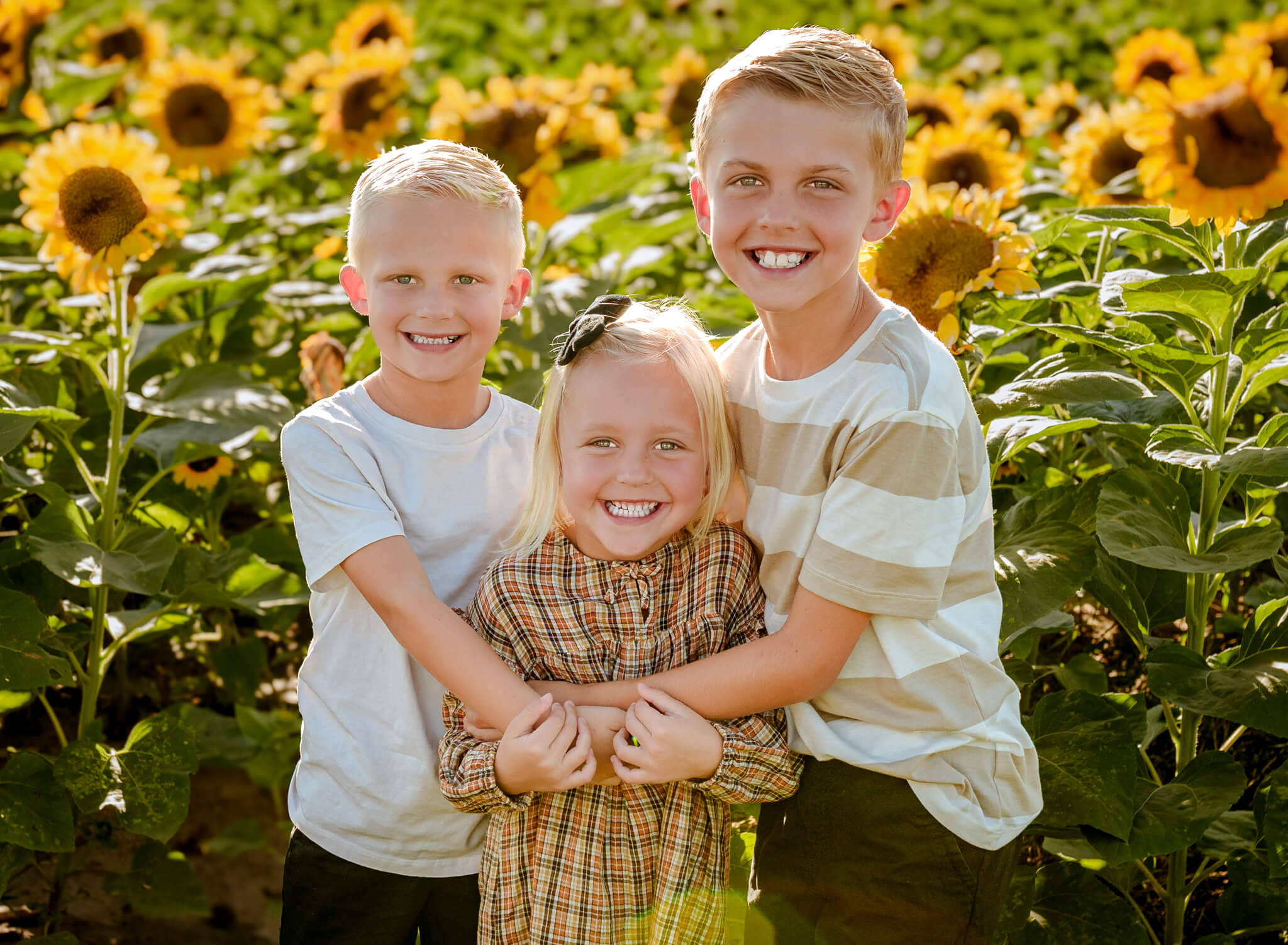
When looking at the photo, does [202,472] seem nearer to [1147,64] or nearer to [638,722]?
[638,722]

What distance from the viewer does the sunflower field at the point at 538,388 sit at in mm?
1845

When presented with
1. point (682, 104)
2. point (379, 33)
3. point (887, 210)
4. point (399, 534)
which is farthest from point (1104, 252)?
point (379, 33)

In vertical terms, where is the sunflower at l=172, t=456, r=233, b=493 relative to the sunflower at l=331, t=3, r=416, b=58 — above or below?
below

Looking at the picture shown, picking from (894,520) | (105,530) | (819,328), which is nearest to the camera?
(894,520)

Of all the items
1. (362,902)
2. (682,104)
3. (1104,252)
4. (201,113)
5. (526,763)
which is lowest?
(362,902)

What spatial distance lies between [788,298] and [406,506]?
2.06 ft

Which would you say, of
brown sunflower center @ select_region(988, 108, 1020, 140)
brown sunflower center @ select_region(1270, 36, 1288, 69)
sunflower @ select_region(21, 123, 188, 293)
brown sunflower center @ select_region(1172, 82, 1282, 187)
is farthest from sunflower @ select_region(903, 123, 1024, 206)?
sunflower @ select_region(21, 123, 188, 293)

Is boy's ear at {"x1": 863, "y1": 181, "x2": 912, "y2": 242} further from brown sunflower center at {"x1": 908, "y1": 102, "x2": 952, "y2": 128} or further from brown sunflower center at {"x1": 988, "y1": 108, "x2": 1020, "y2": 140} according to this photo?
brown sunflower center at {"x1": 988, "y1": 108, "x2": 1020, "y2": 140}

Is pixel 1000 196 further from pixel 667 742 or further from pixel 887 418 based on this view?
pixel 667 742

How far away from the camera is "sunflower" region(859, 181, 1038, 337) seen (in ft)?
7.02

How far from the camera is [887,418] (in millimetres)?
1487

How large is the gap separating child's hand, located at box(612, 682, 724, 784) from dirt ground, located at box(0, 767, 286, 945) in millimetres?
1471

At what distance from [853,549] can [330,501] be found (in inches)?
28.2

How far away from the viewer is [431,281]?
172 centimetres
